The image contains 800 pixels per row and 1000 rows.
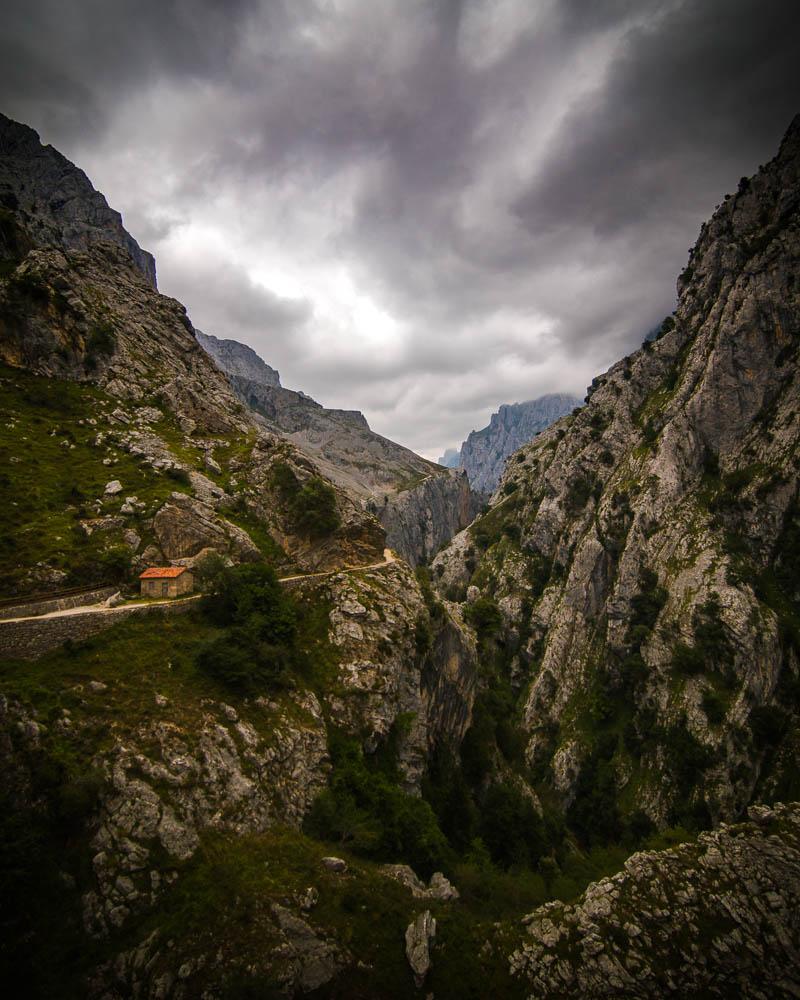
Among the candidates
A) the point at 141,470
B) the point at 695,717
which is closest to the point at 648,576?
the point at 695,717

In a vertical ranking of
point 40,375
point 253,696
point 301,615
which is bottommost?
point 253,696

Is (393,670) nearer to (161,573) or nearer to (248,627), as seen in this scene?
(248,627)

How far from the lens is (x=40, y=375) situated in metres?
52.7

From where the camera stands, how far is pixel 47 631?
24625 mm

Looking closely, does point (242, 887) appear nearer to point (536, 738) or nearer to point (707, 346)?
point (536, 738)

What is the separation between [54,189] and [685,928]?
240765mm

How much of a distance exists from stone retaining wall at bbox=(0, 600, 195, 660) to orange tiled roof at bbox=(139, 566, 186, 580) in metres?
5.34

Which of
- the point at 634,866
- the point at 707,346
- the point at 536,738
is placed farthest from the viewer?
the point at 707,346

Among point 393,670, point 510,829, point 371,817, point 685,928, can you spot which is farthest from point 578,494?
point 371,817

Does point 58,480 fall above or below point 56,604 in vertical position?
above

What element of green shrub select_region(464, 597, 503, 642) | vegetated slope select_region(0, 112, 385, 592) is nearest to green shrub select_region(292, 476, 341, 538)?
vegetated slope select_region(0, 112, 385, 592)

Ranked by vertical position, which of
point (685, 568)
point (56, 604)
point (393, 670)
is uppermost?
point (56, 604)

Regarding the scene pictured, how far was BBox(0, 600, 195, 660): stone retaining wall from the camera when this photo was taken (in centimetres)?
2334

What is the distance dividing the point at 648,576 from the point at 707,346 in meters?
55.1
